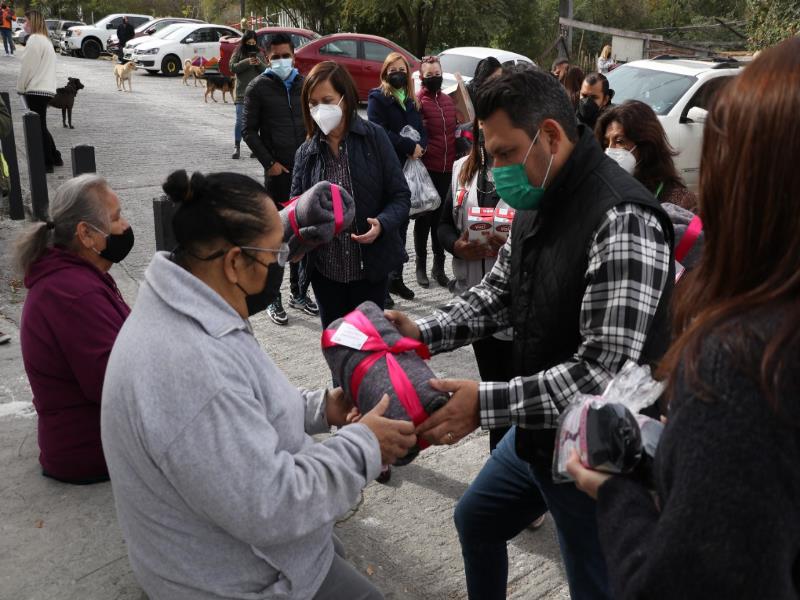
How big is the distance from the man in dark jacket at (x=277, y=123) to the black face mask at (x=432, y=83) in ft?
4.00

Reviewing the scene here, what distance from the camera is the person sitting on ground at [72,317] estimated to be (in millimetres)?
3207

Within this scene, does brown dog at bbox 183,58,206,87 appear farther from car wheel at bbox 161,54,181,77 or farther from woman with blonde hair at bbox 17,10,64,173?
woman with blonde hair at bbox 17,10,64,173

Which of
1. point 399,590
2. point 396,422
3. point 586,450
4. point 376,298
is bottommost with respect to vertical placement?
point 399,590

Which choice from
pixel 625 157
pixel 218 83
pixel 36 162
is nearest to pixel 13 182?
pixel 36 162

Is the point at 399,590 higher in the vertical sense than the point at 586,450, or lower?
lower

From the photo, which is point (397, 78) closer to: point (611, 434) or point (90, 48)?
point (611, 434)

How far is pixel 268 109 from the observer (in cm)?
664

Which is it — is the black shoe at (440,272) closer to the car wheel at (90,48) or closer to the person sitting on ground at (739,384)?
the person sitting on ground at (739,384)

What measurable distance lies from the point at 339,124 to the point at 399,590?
259cm

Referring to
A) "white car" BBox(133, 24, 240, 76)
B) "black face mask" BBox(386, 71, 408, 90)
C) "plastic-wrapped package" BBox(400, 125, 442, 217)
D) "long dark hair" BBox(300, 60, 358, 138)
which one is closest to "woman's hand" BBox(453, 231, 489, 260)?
"long dark hair" BBox(300, 60, 358, 138)

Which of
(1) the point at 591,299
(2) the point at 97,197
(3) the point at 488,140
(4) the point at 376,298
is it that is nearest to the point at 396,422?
(1) the point at 591,299

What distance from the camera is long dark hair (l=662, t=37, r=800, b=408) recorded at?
48.8 inches

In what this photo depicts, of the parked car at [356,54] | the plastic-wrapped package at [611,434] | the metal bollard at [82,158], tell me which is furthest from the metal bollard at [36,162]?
the parked car at [356,54]

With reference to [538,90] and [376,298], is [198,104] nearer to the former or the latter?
[376,298]
